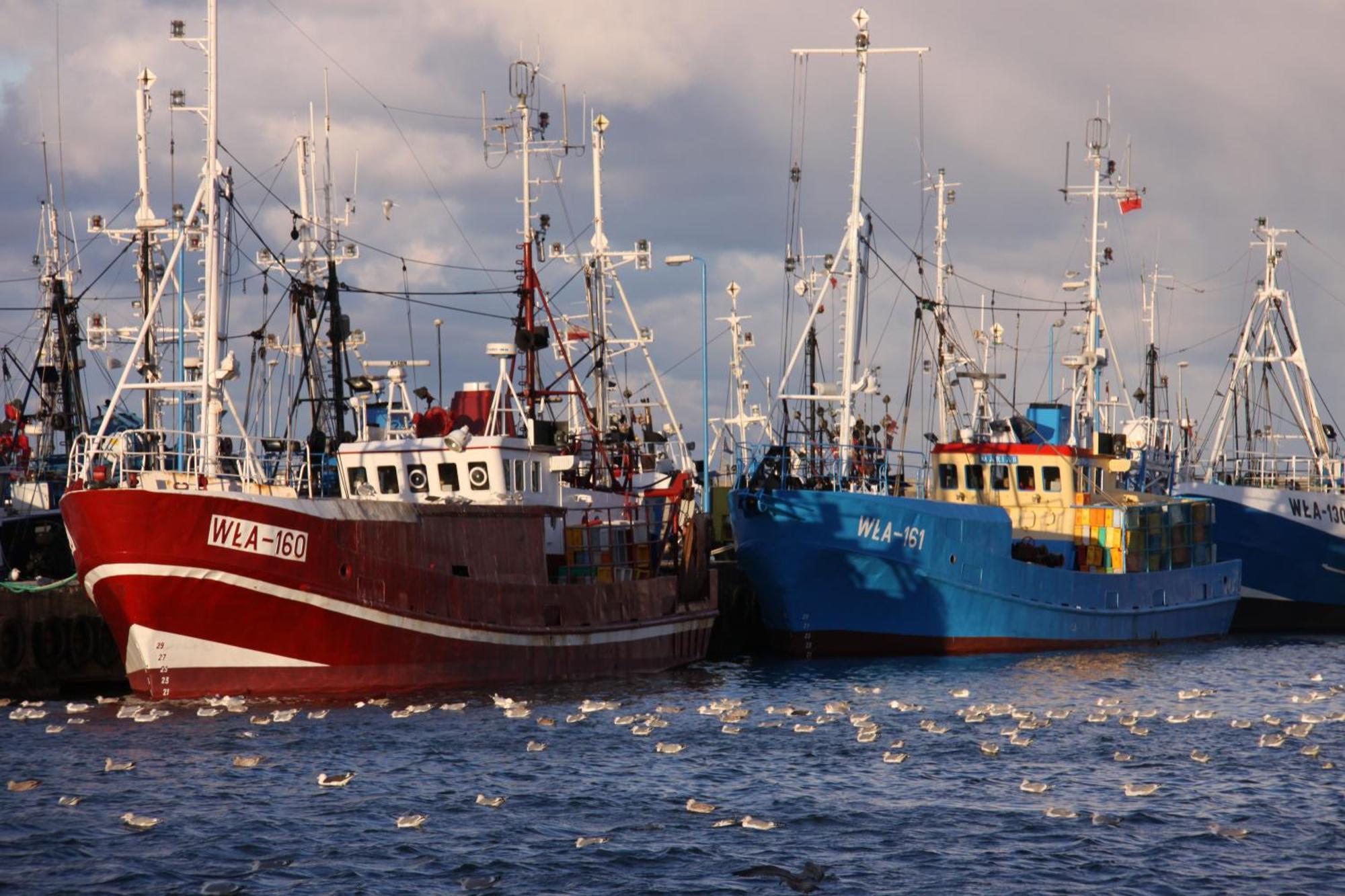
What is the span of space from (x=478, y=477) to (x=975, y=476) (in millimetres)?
20024

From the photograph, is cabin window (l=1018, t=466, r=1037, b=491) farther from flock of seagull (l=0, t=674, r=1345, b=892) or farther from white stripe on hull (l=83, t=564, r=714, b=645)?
white stripe on hull (l=83, t=564, r=714, b=645)

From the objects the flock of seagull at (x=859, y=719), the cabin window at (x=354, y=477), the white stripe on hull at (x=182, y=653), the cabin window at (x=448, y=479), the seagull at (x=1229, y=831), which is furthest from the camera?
the cabin window at (x=354, y=477)

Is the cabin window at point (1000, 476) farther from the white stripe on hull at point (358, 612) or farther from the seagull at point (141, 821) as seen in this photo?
the seagull at point (141, 821)

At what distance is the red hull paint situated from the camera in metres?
30.6

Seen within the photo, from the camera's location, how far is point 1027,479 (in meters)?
51.4

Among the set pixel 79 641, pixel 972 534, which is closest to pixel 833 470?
pixel 972 534

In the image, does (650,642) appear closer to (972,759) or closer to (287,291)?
(972,759)

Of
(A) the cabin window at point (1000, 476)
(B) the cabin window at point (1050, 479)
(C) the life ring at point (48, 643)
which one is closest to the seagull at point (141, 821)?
(C) the life ring at point (48, 643)

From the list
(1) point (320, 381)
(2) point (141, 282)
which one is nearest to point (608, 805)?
(1) point (320, 381)

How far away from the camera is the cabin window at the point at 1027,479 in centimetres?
5134

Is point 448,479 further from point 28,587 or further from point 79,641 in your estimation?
point 28,587

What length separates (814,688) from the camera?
3731 cm

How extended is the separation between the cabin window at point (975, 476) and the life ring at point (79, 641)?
27.2m

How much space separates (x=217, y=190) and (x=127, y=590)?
905cm
